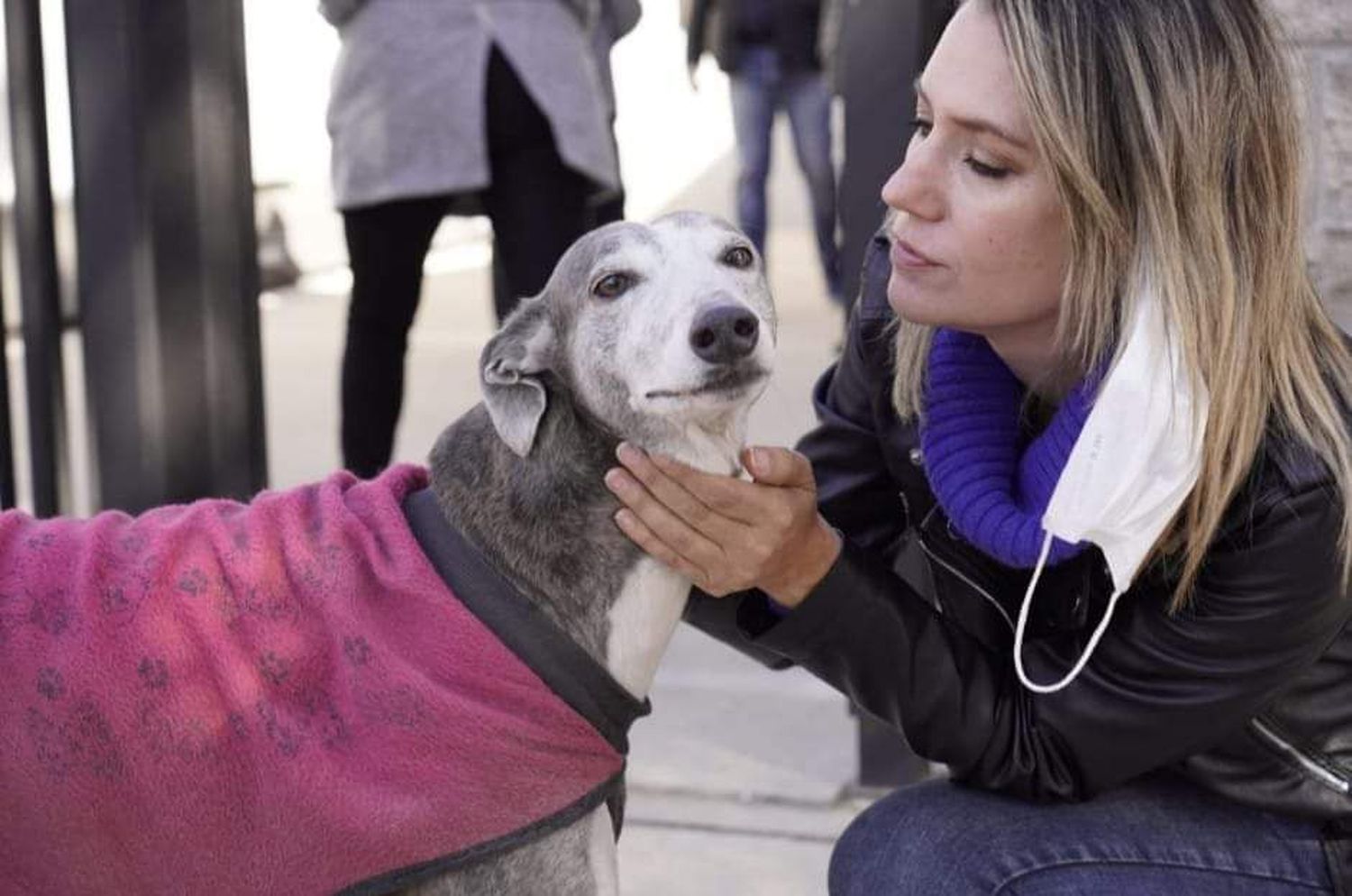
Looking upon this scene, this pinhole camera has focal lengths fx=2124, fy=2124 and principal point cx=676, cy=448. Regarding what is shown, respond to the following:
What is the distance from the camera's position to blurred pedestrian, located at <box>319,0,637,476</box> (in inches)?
173

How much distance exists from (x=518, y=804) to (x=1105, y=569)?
0.77 metres

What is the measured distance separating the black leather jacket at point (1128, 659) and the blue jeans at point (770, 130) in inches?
230

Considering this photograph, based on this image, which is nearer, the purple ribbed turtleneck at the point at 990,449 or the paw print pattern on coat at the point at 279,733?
the paw print pattern on coat at the point at 279,733

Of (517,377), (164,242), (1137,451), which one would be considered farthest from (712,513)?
(164,242)

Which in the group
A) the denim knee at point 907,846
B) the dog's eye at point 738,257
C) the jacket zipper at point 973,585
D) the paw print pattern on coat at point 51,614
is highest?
the dog's eye at point 738,257

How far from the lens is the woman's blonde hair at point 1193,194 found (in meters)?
2.40

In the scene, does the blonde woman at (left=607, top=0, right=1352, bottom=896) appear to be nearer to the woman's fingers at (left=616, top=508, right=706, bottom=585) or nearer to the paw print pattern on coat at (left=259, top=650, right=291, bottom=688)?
the woman's fingers at (left=616, top=508, right=706, bottom=585)

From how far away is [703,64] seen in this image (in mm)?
15375

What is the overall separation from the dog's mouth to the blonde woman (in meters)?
0.13

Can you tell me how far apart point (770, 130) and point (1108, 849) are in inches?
249

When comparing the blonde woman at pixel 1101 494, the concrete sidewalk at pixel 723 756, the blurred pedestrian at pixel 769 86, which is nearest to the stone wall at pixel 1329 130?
the blonde woman at pixel 1101 494

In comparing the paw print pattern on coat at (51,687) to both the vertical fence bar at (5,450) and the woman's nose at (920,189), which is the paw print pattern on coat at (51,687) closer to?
the woman's nose at (920,189)

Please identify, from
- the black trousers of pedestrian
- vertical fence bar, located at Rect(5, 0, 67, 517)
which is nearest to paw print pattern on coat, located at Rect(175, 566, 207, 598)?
vertical fence bar, located at Rect(5, 0, 67, 517)

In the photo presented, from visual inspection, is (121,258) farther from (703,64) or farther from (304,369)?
(703,64)
